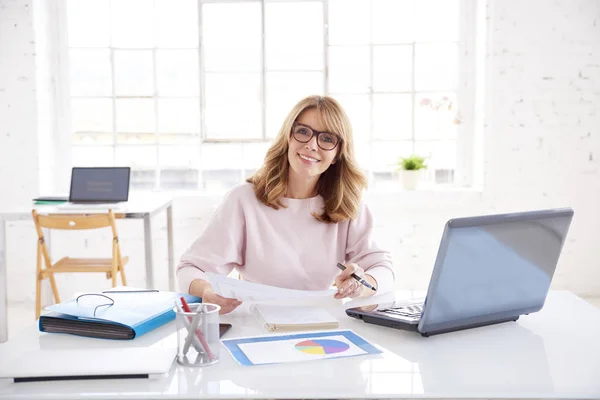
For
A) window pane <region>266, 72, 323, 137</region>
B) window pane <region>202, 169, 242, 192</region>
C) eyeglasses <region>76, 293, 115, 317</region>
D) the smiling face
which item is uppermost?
window pane <region>266, 72, 323, 137</region>

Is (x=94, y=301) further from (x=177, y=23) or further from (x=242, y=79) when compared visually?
(x=177, y=23)

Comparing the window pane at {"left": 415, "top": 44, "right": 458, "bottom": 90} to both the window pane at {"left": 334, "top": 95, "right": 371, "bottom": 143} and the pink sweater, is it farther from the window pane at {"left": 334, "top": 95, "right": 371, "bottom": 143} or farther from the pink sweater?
the pink sweater

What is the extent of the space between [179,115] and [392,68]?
5.06 feet

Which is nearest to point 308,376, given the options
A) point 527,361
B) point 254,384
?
point 254,384

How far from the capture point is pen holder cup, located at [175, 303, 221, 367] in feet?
4.43

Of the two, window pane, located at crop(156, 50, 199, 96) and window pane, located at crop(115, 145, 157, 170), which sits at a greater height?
window pane, located at crop(156, 50, 199, 96)

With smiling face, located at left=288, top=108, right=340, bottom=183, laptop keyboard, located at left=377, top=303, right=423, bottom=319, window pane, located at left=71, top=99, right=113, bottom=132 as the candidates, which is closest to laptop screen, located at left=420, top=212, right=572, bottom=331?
laptop keyboard, located at left=377, top=303, right=423, bottom=319

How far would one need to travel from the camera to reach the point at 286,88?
4.66 metres

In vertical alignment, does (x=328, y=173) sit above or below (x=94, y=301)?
above

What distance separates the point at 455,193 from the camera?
4.47 m

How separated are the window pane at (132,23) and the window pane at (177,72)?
148 mm

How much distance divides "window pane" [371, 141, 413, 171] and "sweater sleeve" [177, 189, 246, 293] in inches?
101

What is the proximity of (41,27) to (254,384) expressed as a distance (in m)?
3.89

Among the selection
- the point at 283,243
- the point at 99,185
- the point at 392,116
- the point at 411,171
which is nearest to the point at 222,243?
the point at 283,243
